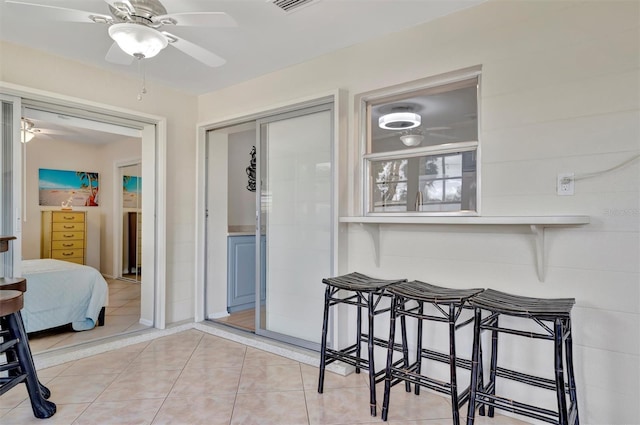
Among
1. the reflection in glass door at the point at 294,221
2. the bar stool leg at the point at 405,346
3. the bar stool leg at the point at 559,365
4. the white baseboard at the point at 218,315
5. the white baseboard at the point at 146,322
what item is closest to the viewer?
the bar stool leg at the point at 559,365

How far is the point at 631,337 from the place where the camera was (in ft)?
5.90

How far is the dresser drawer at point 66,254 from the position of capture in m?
6.04

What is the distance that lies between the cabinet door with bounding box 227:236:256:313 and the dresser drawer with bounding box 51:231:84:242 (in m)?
3.73

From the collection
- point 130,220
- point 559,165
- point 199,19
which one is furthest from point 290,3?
point 130,220

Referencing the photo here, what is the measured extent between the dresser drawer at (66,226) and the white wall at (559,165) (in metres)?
5.96

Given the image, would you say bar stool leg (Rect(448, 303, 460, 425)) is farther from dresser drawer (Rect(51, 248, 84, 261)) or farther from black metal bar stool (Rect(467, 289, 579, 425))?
dresser drawer (Rect(51, 248, 84, 261))

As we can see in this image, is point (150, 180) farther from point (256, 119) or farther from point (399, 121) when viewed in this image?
point (399, 121)

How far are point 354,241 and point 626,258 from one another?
1.58 m

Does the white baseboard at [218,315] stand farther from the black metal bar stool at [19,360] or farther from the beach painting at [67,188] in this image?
the beach painting at [67,188]

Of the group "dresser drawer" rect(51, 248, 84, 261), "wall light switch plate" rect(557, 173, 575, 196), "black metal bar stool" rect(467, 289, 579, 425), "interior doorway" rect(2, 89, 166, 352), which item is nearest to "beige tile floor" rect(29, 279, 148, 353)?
"interior doorway" rect(2, 89, 166, 352)

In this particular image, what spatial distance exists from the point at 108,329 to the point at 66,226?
345 cm

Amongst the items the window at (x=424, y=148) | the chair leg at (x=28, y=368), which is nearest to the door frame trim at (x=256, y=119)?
the window at (x=424, y=148)

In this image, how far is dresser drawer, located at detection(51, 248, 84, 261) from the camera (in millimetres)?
6035

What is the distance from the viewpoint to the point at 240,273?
4.29m
